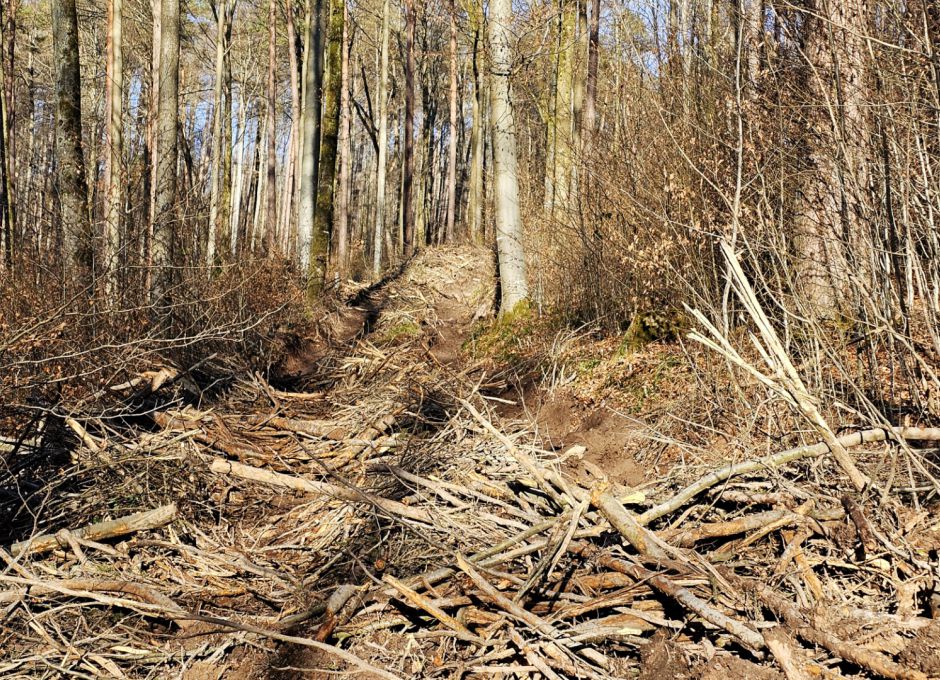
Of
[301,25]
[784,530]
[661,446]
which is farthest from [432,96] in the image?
[784,530]

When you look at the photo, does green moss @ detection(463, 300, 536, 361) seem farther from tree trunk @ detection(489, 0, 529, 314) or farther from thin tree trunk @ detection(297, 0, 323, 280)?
thin tree trunk @ detection(297, 0, 323, 280)

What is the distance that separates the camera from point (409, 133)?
695 inches

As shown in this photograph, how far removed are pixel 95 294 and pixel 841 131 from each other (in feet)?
18.4

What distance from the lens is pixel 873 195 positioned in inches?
141

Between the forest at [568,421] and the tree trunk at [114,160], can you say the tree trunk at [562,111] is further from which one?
the tree trunk at [114,160]

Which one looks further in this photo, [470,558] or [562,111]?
[562,111]

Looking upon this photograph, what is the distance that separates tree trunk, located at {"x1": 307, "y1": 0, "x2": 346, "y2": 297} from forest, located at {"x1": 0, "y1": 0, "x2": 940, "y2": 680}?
2506 mm

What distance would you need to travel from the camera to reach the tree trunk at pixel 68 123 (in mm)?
6824

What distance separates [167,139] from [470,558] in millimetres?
7014

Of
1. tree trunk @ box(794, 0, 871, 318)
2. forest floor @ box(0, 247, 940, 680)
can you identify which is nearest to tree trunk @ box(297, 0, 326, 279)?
forest floor @ box(0, 247, 940, 680)

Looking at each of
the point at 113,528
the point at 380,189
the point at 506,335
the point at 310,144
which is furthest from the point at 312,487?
the point at 380,189

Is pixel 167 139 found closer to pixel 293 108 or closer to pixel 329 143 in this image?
pixel 329 143

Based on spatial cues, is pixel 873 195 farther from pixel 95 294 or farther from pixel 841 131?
pixel 95 294

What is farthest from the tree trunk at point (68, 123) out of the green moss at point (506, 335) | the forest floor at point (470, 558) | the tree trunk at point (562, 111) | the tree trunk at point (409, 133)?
the tree trunk at point (409, 133)
